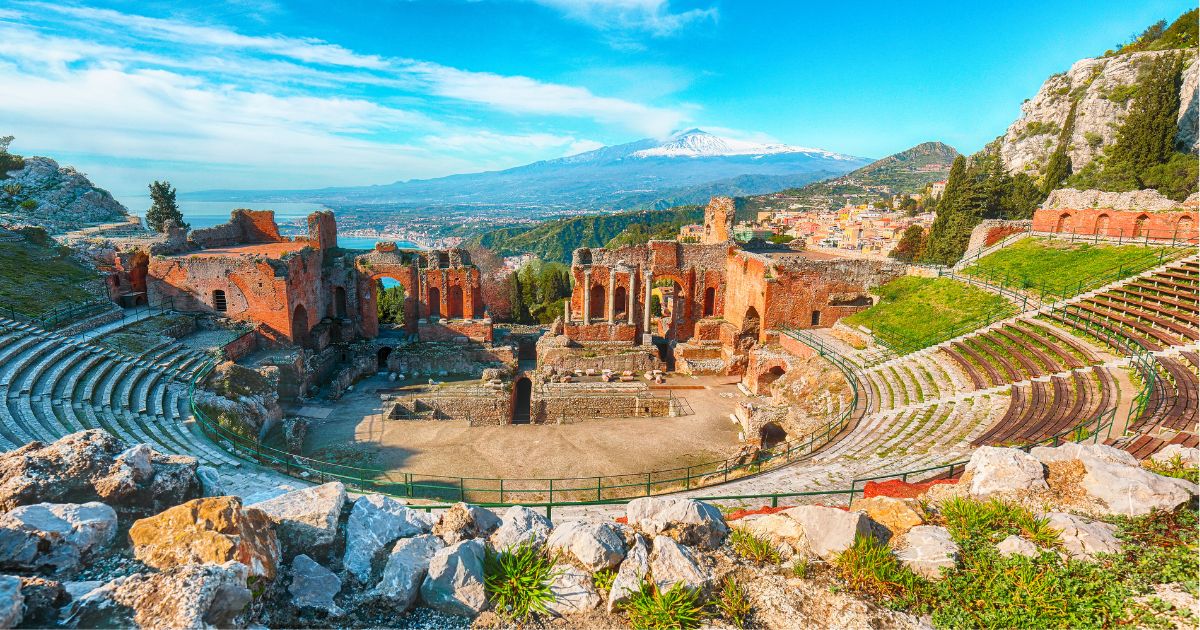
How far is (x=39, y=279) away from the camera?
2231 cm

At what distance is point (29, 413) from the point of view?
13.8 m

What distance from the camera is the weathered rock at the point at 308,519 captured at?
582 cm

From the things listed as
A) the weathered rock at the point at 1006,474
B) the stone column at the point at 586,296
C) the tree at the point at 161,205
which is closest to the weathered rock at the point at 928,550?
the weathered rock at the point at 1006,474

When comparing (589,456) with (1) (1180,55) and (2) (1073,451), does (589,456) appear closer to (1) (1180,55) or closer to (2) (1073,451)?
(2) (1073,451)

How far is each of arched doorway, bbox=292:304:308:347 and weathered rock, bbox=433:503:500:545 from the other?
2392 centimetres

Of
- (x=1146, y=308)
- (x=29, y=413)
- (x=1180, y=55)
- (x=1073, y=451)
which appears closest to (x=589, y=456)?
(x=1073, y=451)

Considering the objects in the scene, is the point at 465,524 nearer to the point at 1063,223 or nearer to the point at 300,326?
the point at 300,326

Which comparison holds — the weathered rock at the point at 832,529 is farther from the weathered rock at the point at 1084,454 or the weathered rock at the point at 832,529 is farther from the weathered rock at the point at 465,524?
the weathered rock at the point at 465,524

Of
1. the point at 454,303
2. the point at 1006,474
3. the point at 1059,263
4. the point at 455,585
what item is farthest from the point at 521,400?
the point at 1059,263

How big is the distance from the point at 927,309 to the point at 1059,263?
237 inches

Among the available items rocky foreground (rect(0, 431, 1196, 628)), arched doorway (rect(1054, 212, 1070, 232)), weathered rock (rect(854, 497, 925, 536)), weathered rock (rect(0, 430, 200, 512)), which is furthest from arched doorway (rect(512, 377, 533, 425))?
arched doorway (rect(1054, 212, 1070, 232))

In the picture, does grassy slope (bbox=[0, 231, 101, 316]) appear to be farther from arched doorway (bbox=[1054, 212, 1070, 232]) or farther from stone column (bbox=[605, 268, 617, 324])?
arched doorway (bbox=[1054, 212, 1070, 232])

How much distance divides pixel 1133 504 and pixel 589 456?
1493 cm

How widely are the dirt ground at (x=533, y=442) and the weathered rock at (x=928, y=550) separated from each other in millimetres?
12871
